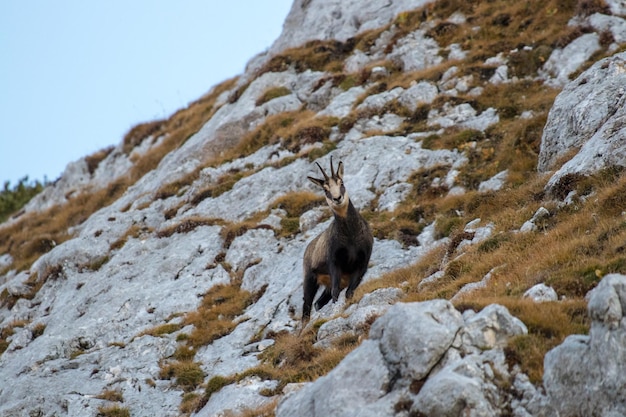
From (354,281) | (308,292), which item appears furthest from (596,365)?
(308,292)

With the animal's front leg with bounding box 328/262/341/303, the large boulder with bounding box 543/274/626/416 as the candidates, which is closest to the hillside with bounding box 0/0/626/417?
the large boulder with bounding box 543/274/626/416

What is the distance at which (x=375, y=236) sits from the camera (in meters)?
22.5

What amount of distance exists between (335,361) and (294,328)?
6466 mm

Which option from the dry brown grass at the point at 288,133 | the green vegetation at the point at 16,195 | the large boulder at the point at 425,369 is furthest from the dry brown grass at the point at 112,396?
the green vegetation at the point at 16,195

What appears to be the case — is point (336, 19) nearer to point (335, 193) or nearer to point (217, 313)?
point (217, 313)

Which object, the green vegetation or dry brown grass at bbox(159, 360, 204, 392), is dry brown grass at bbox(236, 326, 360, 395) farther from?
the green vegetation

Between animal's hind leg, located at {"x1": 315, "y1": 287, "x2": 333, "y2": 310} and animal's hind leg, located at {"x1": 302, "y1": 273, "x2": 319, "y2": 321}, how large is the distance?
0.25 meters

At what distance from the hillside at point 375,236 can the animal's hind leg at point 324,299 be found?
290mm

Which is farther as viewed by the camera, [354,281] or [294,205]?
[294,205]

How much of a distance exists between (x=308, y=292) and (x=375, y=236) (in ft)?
13.4

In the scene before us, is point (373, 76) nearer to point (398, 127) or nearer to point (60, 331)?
point (398, 127)

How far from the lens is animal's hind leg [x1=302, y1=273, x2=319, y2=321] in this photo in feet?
62.8

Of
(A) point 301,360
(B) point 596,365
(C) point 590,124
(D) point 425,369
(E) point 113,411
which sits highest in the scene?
Answer: (D) point 425,369

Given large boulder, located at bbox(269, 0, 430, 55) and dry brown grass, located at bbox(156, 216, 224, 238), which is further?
large boulder, located at bbox(269, 0, 430, 55)
